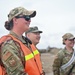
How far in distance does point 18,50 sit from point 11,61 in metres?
0.21

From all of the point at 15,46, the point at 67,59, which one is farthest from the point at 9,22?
the point at 67,59

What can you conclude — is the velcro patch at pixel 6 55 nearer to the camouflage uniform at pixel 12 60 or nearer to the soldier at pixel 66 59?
the camouflage uniform at pixel 12 60

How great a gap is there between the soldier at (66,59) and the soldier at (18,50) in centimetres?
264

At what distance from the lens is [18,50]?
12.0 feet

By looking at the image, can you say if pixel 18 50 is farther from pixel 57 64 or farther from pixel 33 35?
pixel 57 64

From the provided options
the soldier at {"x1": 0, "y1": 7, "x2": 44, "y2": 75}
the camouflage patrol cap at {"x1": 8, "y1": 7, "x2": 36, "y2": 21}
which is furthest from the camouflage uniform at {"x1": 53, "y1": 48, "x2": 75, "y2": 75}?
the camouflage patrol cap at {"x1": 8, "y1": 7, "x2": 36, "y2": 21}

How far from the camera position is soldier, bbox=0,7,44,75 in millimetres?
3516

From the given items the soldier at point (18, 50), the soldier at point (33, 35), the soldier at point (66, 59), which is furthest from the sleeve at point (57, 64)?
the soldier at point (18, 50)

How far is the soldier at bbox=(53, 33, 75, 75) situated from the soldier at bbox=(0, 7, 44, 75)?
2640 mm

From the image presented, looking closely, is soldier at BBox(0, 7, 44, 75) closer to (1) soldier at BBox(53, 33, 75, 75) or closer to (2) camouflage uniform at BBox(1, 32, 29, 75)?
(2) camouflage uniform at BBox(1, 32, 29, 75)

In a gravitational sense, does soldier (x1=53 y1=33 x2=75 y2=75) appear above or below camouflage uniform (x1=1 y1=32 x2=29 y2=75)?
below

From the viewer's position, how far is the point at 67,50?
6953mm

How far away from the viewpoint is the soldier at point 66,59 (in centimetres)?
678

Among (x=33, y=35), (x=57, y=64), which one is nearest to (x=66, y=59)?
(x=57, y=64)
